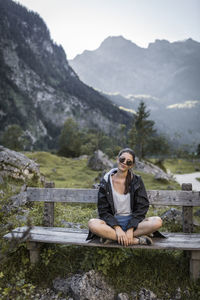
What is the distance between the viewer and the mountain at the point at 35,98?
137875 mm

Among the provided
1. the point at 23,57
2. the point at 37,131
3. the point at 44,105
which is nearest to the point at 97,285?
the point at 37,131

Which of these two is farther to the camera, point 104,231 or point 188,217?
point 188,217

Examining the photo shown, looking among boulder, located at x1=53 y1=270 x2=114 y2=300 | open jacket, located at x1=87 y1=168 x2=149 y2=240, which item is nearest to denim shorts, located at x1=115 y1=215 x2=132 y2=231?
open jacket, located at x1=87 y1=168 x2=149 y2=240

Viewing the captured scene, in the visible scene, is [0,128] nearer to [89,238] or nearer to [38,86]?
[38,86]

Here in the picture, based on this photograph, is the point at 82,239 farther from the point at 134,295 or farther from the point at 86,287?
the point at 134,295

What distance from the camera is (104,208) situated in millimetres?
3912

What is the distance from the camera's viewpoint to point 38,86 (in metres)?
170

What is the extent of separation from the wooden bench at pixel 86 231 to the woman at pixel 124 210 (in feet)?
0.61

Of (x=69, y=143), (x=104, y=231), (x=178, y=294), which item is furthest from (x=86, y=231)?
(x=69, y=143)

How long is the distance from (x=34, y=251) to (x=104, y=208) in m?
1.70

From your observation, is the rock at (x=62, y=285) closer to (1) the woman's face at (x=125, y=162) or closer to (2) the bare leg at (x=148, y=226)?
(2) the bare leg at (x=148, y=226)

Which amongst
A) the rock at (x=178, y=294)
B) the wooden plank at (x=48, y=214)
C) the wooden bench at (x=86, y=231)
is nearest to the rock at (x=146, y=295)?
the rock at (x=178, y=294)

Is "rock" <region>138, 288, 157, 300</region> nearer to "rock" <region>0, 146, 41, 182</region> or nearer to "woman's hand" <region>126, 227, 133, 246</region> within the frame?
"woman's hand" <region>126, 227, 133, 246</region>

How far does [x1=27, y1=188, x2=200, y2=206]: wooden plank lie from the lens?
4.34 meters
